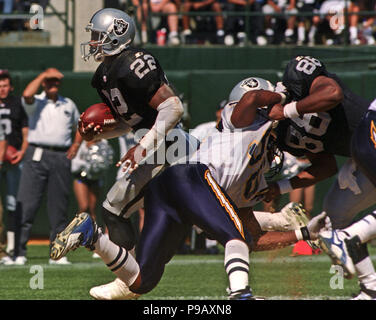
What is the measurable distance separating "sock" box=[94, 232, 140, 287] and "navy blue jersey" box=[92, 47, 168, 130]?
0.96m

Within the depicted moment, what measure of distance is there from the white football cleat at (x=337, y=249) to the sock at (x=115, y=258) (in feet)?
3.81

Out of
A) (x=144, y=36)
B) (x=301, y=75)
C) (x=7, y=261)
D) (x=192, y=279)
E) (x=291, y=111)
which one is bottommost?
(x=7, y=261)

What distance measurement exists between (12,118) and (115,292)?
14.2 feet

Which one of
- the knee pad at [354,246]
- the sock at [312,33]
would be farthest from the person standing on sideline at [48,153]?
the sock at [312,33]

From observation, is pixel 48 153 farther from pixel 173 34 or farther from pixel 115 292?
pixel 173 34

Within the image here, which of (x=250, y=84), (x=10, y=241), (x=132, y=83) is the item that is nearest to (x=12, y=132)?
(x=10, y=241)

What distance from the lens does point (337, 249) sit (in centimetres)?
559

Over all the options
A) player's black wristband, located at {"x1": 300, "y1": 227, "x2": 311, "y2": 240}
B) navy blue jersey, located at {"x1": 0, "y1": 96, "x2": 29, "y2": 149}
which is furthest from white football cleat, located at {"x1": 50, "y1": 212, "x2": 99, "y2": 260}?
navy blue jersey, located at {"x1": 0, "y1": 96, "x2": 29, "y2": 149}

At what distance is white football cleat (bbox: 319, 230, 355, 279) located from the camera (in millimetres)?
5586

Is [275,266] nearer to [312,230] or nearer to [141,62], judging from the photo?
[312,230]

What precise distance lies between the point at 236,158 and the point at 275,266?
3.89 m

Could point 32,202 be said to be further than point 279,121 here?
Yes

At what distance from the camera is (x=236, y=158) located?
5750 mm
